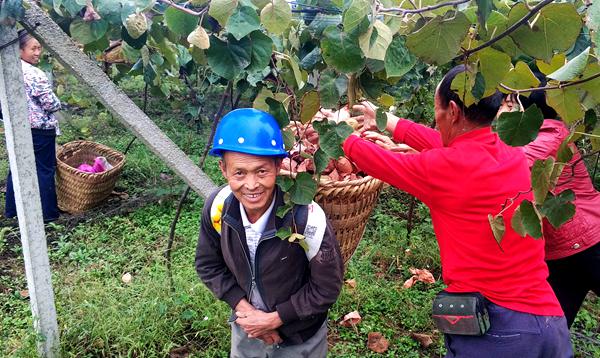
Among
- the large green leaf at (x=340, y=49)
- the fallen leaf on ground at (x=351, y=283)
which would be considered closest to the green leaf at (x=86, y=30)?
the large green leaf at (x=340, y=49)

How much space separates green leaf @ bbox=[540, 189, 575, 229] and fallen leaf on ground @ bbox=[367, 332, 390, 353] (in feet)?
7.14

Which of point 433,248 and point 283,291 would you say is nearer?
point 283,291

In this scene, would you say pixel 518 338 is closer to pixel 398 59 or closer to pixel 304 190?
pixel 304 190

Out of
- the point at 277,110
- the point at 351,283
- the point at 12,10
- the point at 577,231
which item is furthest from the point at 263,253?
the point at 351,283

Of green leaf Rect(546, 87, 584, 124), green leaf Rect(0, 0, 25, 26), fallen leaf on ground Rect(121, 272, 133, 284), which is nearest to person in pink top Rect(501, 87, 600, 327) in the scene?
green leaf Rect(546, 87, 584, 124)

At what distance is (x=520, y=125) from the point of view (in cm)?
107

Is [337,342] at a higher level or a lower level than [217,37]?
lower

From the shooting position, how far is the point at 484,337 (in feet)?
6.06

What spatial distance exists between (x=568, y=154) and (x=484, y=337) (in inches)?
36.2

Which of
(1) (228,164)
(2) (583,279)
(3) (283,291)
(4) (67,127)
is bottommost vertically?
(4) (67,127)

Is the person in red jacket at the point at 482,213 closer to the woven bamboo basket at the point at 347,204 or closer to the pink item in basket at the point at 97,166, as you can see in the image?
the woven bamboo basket at the point at 347,204

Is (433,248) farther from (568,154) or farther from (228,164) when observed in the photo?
(568,154)

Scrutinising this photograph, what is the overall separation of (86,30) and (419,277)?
8.82ft

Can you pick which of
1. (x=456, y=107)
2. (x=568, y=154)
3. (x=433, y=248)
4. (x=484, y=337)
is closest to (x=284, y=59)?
(x=456, y=107)
